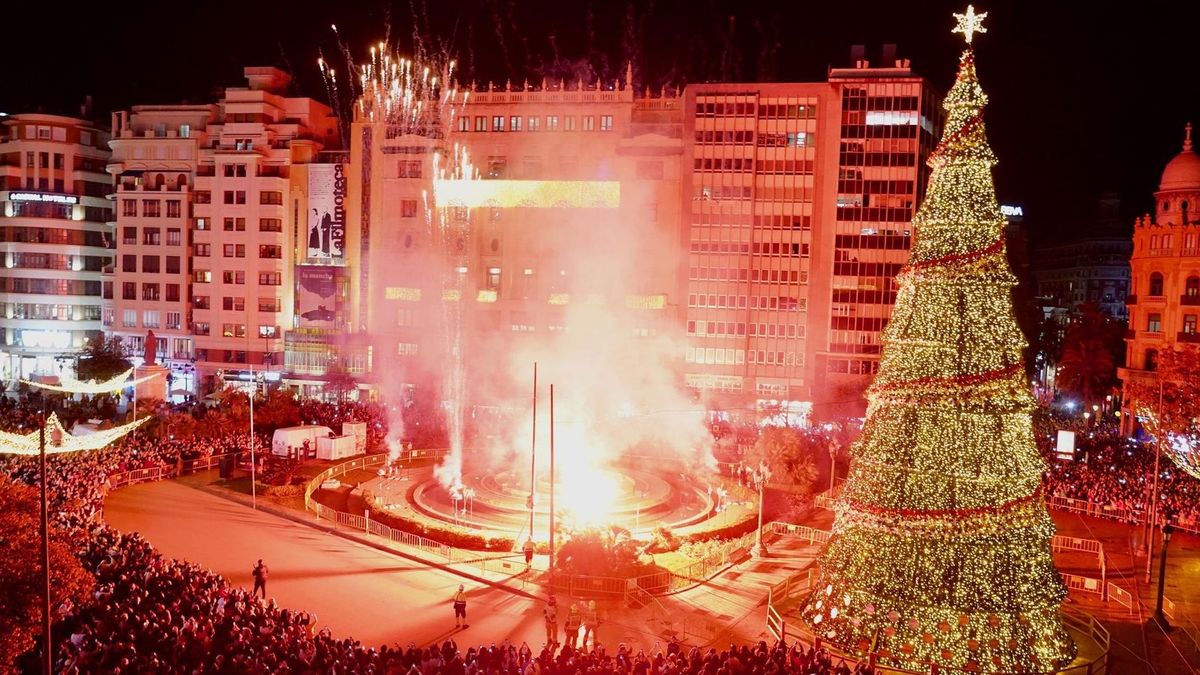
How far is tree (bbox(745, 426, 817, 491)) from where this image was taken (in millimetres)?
34875

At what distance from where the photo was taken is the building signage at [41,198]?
6316 cm

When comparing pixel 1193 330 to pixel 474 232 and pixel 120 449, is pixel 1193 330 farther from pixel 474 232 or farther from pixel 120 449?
pixel 120 449

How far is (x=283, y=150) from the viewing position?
62812 millimetres

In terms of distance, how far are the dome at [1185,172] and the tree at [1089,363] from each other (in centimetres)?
1321

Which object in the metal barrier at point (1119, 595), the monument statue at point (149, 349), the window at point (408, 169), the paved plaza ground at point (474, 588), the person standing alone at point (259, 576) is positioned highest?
the window at point (408, 169)

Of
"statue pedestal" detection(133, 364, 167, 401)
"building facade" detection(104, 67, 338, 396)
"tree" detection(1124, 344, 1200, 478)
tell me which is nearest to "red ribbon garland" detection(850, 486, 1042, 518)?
"tree" detection(1124, 344, 1200, 478)

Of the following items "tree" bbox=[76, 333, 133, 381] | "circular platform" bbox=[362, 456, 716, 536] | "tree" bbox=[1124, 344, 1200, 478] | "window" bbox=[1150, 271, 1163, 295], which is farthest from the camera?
"tree" bbox=[76, 333, 133, 381]

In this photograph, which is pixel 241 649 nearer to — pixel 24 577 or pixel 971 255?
pixel 24 577

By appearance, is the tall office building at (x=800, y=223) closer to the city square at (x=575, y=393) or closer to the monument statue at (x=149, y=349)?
the city square at (x=575, y=393)

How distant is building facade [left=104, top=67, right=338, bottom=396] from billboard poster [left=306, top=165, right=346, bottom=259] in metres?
1.12

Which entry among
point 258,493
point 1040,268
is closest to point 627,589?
point 258,493

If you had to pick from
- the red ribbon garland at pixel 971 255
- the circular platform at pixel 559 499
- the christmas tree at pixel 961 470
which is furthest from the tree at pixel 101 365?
the red ribbon garland at pixel 971 255

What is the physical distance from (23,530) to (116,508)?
1401 cm

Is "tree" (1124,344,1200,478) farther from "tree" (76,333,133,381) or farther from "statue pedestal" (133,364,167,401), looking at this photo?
"tree" (76,333,133,381)
